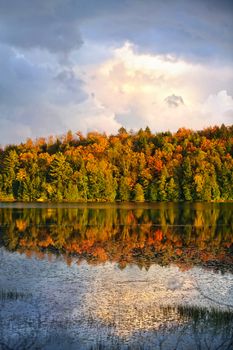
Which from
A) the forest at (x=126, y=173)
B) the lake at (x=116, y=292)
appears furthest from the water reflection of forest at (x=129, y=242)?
the forest at (x=126, y=173)

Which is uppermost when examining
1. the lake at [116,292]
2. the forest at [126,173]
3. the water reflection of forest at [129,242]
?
the forest at [126,173]

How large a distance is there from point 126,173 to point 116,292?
113337 mm

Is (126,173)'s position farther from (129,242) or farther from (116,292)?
(116,292)

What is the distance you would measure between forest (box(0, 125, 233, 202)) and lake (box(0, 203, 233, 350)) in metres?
87.2

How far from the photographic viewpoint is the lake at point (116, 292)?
596 inches

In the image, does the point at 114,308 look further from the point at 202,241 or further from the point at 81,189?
the point at 81,189

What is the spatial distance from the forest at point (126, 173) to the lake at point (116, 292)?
87.2 m

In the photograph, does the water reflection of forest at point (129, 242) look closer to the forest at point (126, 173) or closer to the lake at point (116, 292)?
the lake at point (116, 292)

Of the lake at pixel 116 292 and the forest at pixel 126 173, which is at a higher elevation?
the forest at pixel 126 173

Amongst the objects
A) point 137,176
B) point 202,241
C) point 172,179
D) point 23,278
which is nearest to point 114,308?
point 23,278

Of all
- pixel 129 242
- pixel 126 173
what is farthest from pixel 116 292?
pixel 126 173

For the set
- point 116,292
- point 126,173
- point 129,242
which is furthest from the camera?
point 126,173

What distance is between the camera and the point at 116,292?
21.1 m

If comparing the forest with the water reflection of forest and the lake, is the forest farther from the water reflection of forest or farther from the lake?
the lake
